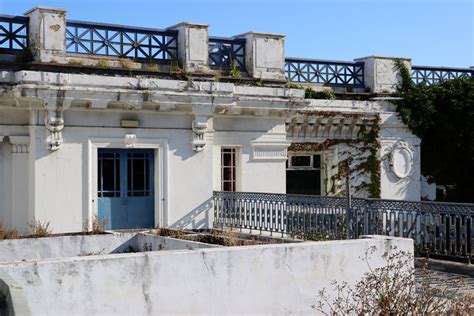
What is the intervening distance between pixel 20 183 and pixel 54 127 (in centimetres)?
151

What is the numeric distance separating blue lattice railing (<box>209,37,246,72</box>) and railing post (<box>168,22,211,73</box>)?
1.99 ft

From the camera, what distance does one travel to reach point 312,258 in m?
9.91

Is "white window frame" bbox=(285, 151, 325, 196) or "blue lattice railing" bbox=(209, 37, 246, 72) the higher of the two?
"blue lattice railing" bbox=(209, 37, 246, 72)

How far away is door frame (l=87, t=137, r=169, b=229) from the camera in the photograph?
677 inches

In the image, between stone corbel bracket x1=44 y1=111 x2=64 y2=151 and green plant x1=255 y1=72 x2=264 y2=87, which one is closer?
stone corbel bracket x1=44 y1=111 x2=64 y2=151

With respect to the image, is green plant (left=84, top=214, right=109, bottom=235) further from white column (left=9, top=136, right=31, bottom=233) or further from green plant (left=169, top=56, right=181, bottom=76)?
green plant (left=169, top=56, right=181, bottom=76)

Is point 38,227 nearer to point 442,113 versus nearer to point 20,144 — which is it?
point 20,144

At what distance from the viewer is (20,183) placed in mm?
16812

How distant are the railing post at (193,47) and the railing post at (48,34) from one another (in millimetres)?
3115

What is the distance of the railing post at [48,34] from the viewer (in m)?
17.1

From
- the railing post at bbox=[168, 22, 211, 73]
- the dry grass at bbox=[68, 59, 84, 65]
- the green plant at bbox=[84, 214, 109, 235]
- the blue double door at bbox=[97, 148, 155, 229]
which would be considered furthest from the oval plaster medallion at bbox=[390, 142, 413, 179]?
the dry grass at bbox=[68, 59, 84, 65]

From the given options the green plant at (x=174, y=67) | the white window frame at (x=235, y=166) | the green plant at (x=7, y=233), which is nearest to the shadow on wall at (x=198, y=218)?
the white window frame at (x=235, y=166)

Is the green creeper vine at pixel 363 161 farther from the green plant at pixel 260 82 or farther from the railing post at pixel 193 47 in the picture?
the railing post at pixel 193 47

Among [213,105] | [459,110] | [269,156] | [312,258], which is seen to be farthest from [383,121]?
[312,258]
